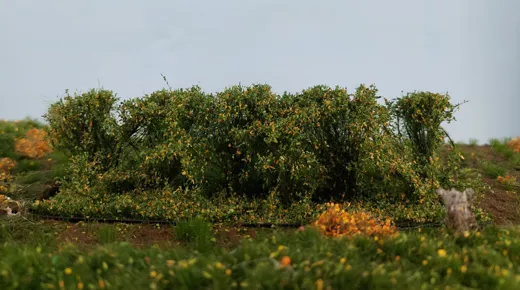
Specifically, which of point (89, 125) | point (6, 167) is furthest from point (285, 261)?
point (6, 167)

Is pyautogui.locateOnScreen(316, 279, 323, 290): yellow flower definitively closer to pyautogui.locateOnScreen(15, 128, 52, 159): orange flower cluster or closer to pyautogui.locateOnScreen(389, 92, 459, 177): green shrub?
pyautogui.locateOnScreen(389, 92, 459, 177): green shrub

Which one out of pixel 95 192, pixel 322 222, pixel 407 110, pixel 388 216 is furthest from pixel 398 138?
pixel 95 192

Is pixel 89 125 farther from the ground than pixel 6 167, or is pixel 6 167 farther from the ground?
pixel 89 125

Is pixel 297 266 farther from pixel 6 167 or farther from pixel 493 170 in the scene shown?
pixel 6 167

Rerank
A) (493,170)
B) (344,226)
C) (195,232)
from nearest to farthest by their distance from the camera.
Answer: (344,226), (195,232), (493,170)

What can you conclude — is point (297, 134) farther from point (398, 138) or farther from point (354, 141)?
point (398, 138)

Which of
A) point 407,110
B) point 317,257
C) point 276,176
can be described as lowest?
point 317,257

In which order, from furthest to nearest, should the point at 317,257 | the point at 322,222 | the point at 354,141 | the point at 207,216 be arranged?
the point at 354,141
the point at 207,216
the point at 322,222
the point at 317,257

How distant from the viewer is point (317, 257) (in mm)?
5406

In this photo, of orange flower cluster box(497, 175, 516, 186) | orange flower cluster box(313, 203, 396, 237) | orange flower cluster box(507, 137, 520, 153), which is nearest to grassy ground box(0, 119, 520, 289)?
orange flower cluster box(313, 203, 396, 237)

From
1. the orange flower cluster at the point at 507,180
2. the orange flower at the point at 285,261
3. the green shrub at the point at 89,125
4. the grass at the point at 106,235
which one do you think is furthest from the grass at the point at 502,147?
the orange flower at the point at 285,261

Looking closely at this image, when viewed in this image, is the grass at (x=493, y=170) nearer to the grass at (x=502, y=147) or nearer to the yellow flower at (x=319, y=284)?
the grass at (x=502, y=147)

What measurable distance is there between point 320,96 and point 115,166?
223 inches

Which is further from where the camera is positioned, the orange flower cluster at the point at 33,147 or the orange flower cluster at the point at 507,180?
the orange flower cluster at the point at 33,147
